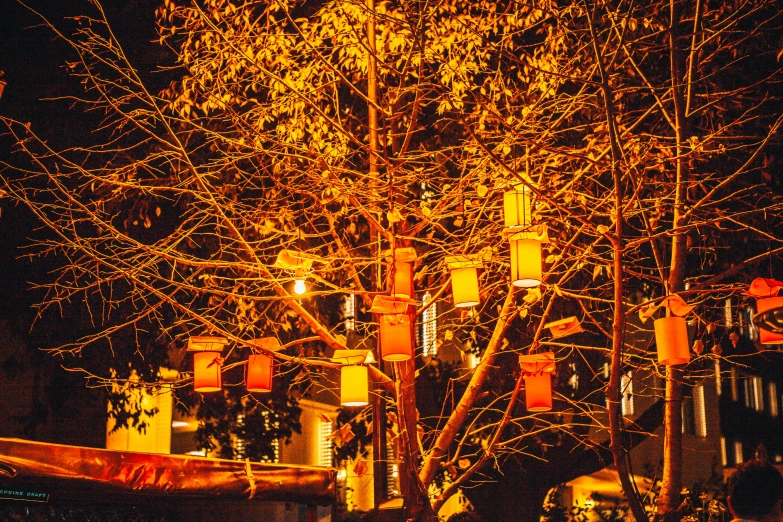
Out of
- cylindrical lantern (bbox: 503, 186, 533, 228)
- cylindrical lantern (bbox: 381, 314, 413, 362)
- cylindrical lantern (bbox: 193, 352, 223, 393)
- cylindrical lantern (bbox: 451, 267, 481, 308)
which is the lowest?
cylindrical lantern (bbox: 193, 352, 223, 393)

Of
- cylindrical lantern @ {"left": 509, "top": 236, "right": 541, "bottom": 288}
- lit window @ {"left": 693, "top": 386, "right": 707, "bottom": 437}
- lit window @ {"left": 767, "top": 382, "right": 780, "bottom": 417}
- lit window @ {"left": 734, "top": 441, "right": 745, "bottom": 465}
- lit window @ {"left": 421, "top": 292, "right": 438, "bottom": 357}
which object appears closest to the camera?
cylindrical lantern @ {"left": 509, "top": 236, "right": 541, "bottom": 288}

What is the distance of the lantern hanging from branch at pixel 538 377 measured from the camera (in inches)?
273

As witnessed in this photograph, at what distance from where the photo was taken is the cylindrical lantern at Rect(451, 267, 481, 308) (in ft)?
21.7

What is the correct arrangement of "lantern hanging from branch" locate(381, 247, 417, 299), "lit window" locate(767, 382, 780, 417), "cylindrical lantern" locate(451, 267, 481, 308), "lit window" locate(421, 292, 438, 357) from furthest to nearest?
"lit window" locate(767, 382, 780, 417) → "lit window" locate(421, 292, 438, 357) → "lantern hanging from branch" locate(381, 247, 417, 299) → "cylindrical lantern" locate(451, 267, 481, 308)

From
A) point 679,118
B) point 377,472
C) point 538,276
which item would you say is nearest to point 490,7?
point 679,118

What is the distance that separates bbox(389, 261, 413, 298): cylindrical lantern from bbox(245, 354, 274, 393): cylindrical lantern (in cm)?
136

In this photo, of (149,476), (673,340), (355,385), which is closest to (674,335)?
(673,340)

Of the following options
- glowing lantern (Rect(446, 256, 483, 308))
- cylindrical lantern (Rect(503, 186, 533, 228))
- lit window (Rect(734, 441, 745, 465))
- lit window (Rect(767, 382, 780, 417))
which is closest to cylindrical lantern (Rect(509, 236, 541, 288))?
cylindrical lantern (Rect(503, 186, 533, 228))

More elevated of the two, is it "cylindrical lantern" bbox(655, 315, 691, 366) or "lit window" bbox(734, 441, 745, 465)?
"cylindrical lantern" bbox(655, 315, 691, 366)

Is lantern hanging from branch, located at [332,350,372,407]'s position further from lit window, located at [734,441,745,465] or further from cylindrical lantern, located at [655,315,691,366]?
lit window, located at [734,441,745,465]

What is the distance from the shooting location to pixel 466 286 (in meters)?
6.61

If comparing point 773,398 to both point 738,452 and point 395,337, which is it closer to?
point 738,452

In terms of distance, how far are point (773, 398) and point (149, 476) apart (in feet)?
124

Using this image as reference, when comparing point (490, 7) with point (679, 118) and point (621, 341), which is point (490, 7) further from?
point (621, 341)
